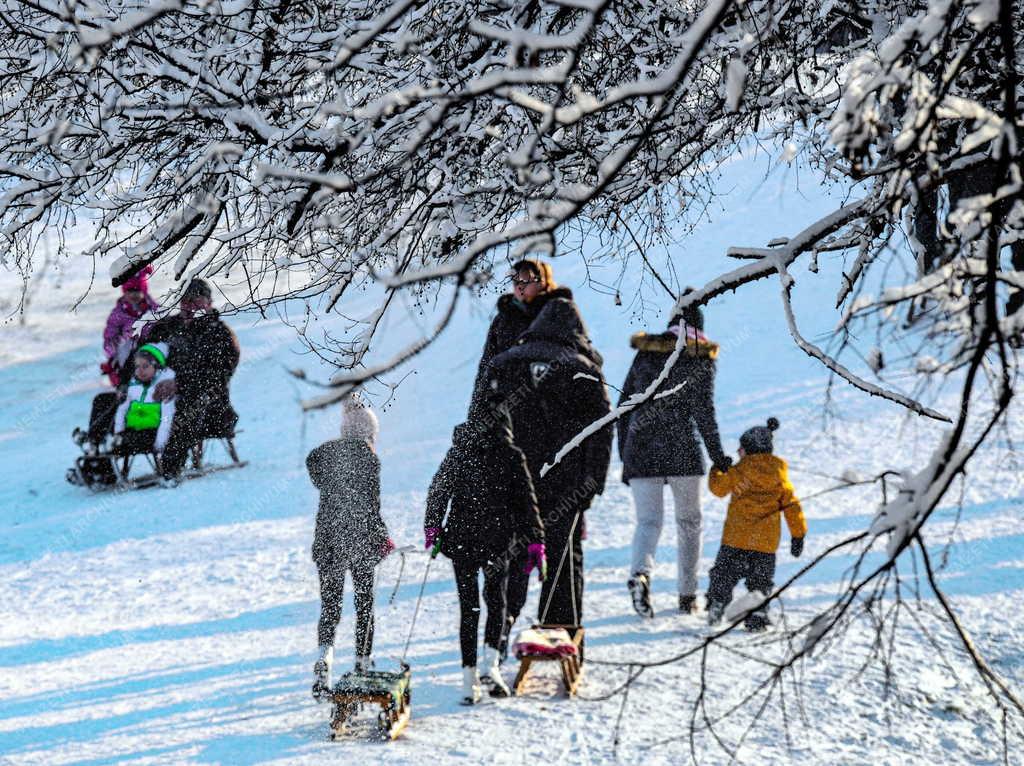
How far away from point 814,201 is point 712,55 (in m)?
18.6

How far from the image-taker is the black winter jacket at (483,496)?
582cm

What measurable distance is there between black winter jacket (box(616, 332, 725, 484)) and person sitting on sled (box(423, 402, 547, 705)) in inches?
55.0

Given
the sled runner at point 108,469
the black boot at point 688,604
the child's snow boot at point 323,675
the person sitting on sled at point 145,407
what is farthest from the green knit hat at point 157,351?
the black boot at point 688,604

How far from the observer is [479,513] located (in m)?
5.82

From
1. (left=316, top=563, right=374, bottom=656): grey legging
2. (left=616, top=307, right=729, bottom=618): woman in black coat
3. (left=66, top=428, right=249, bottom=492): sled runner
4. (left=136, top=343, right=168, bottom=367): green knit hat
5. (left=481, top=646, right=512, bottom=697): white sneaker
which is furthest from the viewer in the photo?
(left=66, top=428, right=249, bottom=492): sled runner

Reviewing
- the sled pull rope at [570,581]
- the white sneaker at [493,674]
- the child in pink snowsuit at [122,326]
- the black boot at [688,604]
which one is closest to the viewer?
the white sneaker at [493,674]

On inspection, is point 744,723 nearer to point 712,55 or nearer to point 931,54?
point 712,55

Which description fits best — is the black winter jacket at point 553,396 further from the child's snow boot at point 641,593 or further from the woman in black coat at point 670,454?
the child's snow boot at point 641,593

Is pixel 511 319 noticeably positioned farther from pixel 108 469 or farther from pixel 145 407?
pixel 108 469

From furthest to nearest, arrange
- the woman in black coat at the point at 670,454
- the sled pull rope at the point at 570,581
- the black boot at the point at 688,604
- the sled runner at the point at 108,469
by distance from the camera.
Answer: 1. the sled runner at the point at 108,469
2. the black boot at the point at 688,604
3. the woman in black coat at the point at 670,454
4. the sled pull rope at the point at 570,581

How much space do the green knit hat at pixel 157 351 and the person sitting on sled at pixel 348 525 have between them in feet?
17.3

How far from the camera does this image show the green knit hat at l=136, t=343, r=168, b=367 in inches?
427

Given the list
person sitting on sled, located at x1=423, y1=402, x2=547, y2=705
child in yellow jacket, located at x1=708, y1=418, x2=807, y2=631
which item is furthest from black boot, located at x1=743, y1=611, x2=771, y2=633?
person sitting on sled, located at x1=423, y1=402, x2=547, y2=705

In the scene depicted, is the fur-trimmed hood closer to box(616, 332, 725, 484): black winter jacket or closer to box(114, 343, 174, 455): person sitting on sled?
box(616, 332, 725, 484): black winter jacket
